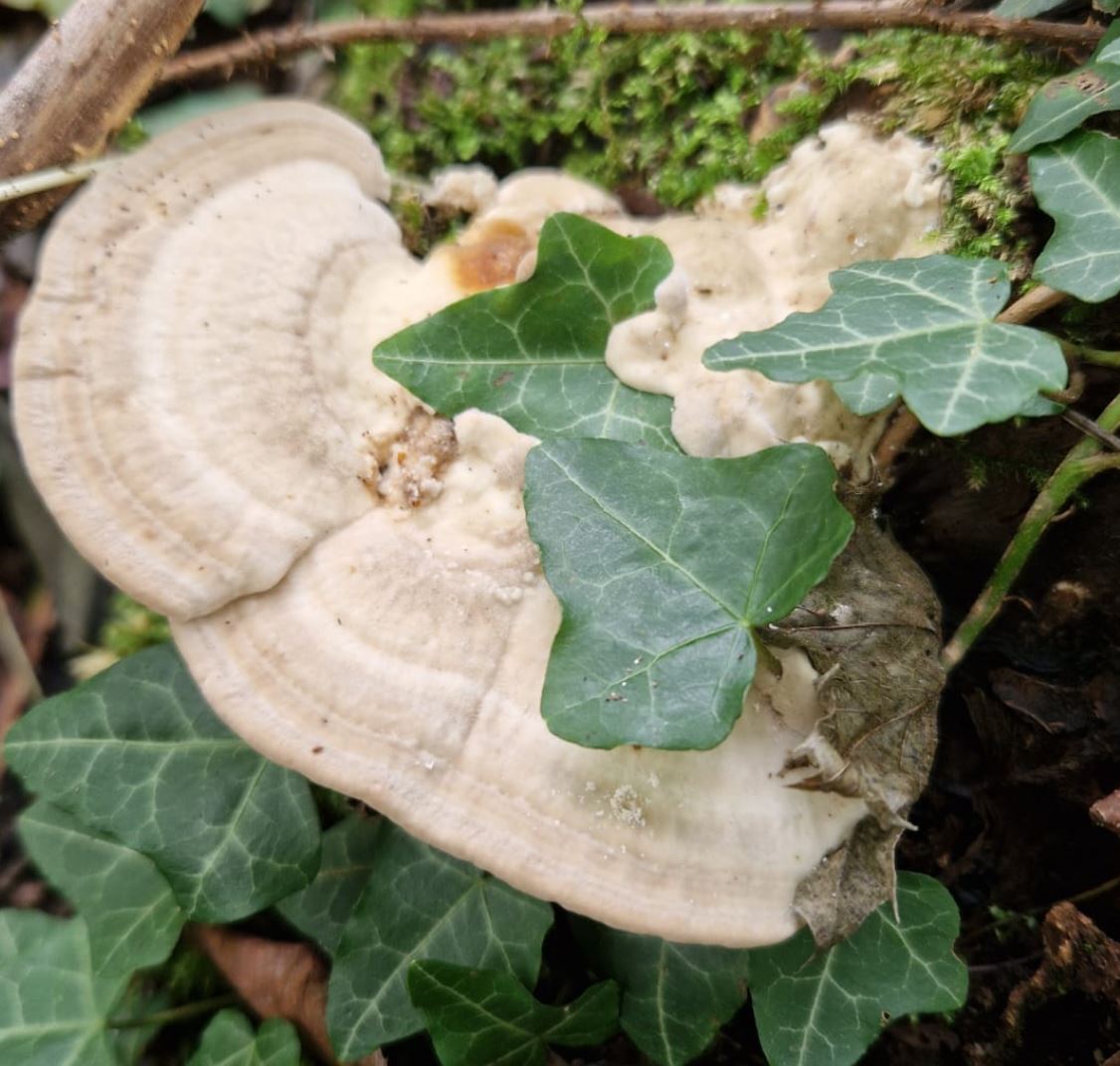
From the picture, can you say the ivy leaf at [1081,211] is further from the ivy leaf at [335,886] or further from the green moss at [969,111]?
the ivy leaf at [335,886]

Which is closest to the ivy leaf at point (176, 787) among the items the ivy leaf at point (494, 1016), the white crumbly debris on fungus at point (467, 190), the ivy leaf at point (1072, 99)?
the ivy leaf at point (494, 1016)

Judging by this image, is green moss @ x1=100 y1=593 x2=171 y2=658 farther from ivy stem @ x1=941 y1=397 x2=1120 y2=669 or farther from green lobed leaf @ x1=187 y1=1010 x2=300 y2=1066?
ivy stem @ x1=941 y1=397 x2=1120 y2=669

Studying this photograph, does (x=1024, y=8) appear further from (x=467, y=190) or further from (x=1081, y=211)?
(x=467, y=190)

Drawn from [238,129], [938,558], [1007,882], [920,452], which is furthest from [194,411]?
[1007,882]

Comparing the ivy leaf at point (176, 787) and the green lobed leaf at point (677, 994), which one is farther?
the ivy leaf at point (176, 787)

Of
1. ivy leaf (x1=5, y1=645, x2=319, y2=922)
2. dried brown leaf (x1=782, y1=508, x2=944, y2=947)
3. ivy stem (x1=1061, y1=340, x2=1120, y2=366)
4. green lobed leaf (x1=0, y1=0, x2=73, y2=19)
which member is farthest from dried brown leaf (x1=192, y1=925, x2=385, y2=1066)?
green lobed leaf (x1=0, y1=0, x2=73, y2=19)

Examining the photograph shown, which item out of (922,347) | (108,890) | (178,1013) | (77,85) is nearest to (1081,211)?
(922,347)
